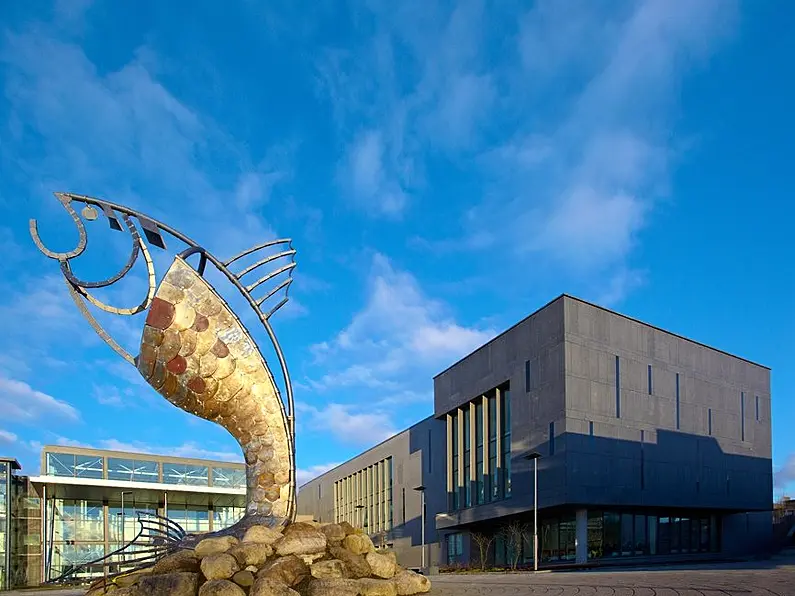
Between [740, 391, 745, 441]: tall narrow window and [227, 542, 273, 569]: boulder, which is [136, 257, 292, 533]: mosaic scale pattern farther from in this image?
[740, 391, 745, 441]: tall narrow window

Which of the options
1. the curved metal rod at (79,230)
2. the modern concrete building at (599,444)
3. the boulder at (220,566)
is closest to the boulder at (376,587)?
the boulder at (220,566)

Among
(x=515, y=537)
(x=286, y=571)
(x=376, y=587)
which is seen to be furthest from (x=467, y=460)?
(x=286, y=571)

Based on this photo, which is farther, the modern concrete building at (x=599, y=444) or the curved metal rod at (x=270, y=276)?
the modern concrete building at (x=599, y=444)

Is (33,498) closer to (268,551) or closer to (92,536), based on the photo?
(92,536)

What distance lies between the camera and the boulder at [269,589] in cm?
1359

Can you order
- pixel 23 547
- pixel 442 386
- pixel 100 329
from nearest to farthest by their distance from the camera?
pixel 100 329, pixel 23 547, pixel 442 386

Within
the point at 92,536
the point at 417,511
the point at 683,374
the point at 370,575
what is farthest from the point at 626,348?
the point at 92,536

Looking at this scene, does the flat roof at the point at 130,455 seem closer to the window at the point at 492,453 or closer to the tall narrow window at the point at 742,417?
the window at the point at 492,453

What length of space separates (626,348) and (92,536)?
32.5 metres

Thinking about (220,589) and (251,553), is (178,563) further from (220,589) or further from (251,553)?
(220,589)

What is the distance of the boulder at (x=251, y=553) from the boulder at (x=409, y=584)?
278 cm

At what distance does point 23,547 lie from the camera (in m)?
38.5

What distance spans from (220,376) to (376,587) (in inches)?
231

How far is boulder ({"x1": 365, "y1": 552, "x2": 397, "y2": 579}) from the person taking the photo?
15633 mm
